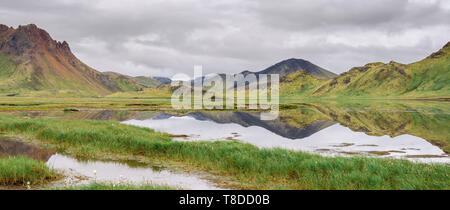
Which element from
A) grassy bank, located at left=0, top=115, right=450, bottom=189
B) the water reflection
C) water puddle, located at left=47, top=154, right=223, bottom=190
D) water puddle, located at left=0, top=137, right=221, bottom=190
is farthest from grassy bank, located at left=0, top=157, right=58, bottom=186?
grassy bank, located at left=0, top=115, right=450, bottom=189

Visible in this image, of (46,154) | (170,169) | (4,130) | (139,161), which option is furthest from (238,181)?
(4,130)

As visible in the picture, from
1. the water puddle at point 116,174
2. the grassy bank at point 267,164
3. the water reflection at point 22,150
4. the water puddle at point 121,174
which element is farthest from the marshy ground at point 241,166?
the water reflection at point 22,150

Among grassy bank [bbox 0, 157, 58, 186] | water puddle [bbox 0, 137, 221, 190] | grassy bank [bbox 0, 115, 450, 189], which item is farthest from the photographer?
water puddle [bbox 0, 137, 221, 190]

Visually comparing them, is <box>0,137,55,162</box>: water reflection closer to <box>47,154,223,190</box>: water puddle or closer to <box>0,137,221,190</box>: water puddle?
<box>0,137,221,190</box>: water puddle

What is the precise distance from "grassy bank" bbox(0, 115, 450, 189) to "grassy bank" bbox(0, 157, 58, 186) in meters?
8.04

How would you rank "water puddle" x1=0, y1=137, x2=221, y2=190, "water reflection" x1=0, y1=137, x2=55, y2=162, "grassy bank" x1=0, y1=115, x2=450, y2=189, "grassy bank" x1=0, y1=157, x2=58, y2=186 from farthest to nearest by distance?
"water reflection" x1=0, y1=137, x2=55, y2=162, "water puddle" x1=0, y1=137, x2=221, y2=190, "grassy bank" x1=0, y1=157, x2=58, y2=186, "grassy bank" x1=0, y1=115, x2=450, y2=189

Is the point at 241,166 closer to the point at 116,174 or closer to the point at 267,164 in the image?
the point at 267,164

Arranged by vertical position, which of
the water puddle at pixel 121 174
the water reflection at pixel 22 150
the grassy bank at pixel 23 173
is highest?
the grassy bank at pixel 23 173

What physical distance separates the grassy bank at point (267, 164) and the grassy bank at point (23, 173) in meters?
8.04

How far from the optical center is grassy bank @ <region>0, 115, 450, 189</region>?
60.8 ft

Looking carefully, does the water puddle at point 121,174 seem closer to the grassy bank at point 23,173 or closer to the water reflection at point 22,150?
the grassy bank at point 23,173

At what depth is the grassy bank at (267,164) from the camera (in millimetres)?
18531
